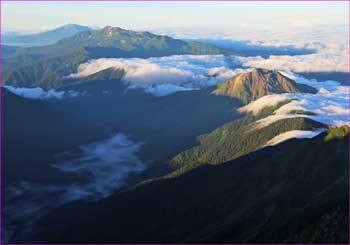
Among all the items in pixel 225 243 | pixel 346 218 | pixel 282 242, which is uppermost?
pixel 346 218

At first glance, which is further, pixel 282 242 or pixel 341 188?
pixel 341 188

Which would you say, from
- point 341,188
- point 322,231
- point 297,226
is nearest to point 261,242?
point 297,226

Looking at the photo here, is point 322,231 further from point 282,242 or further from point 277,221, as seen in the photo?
point 277,221

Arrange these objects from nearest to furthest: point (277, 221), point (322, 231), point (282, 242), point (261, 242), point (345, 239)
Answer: point (345, 239), point (322, 231), point (282, 242), point (261, 242), point (277, 221)

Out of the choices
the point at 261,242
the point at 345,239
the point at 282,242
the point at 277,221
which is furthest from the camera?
the point at 277,221

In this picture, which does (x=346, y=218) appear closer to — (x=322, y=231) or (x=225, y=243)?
(x=322, y=231)

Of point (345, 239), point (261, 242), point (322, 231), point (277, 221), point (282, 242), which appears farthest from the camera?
point (277, 221)

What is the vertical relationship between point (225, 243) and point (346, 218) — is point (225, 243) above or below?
below

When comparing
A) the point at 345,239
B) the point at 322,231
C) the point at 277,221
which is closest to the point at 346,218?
the point at 322,231

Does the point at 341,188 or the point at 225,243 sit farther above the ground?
the point at 341,188
